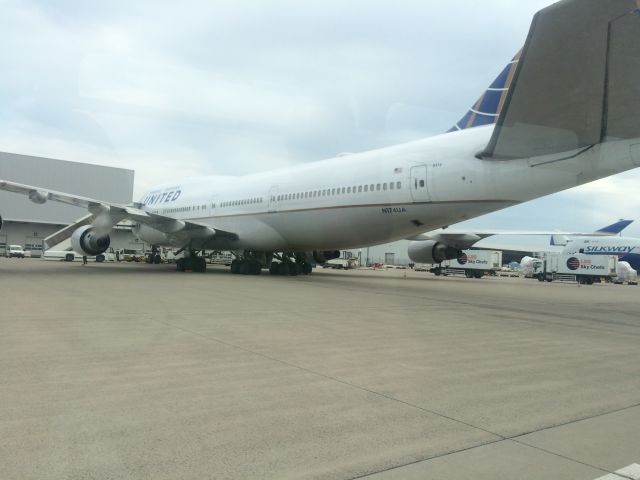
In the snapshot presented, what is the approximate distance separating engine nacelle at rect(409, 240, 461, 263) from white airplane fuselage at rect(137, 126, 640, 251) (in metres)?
7.12

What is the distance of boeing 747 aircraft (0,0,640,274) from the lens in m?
8.35

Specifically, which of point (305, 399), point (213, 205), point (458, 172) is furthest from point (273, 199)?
point (305, 399)

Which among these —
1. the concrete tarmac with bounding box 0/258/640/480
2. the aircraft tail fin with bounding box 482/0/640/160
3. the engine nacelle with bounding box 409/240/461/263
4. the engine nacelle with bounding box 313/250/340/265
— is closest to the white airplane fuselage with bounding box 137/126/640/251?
the aircraft tail fin with bounding box 482/0/640/160

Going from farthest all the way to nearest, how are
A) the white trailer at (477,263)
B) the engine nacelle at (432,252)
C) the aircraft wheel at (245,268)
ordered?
the white trailer at (477,263), the engine nacelle at (432,252), the aircraft wheel at (245,268)

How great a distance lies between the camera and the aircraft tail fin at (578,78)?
25.5 feet

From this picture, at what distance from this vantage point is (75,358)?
16.3ft

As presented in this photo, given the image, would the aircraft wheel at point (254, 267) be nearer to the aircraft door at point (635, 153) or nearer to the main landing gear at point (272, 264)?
the main landing gear at point (272, 264)

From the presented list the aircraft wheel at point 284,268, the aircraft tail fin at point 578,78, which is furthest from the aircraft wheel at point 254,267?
the aircraft tail fin at point 578,78

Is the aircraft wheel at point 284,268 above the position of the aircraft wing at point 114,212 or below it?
below

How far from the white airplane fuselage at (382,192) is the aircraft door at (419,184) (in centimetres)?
3

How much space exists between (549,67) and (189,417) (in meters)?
8.15

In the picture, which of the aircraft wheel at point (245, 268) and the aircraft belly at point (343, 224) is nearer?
the aircraft belly at point (343, 224)

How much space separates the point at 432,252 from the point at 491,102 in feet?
36.3

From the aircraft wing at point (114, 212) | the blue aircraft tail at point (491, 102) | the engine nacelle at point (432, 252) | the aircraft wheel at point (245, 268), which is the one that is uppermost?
the blue aircraft tail at point (491, 102)
